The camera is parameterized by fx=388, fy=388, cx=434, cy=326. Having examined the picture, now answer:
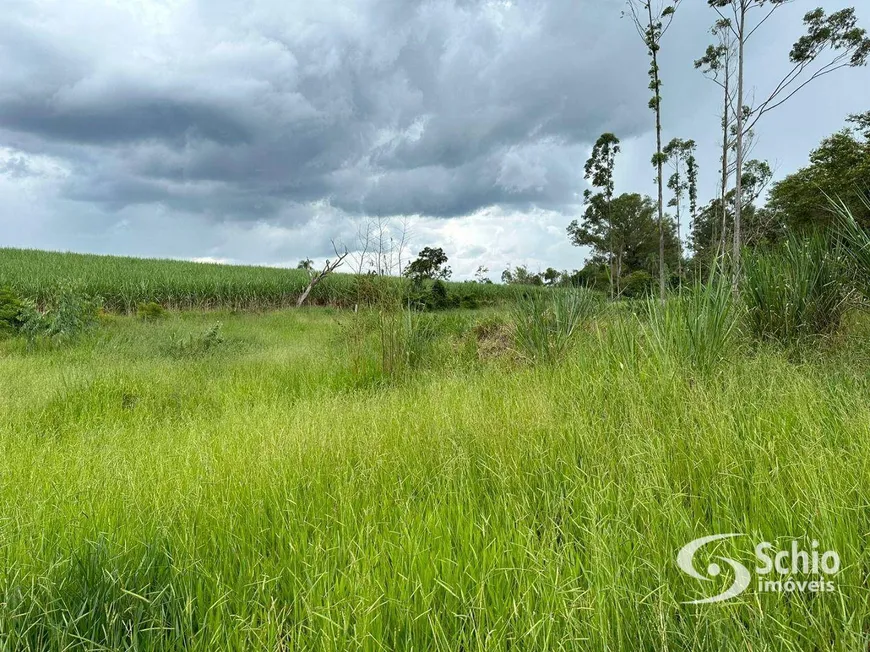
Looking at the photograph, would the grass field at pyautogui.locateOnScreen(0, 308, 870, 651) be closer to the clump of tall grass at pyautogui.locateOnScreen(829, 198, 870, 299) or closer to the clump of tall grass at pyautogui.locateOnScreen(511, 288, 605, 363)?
the clump of tall grass at pyautogui.locateOnScreen(829, 198, 870, 299)

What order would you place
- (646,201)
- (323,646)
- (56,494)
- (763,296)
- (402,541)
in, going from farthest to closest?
1. (646,201)
2. (763,296)
3. (56,494)
4. (402,541)
5. (323,646)

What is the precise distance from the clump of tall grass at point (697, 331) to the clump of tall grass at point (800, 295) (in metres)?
1.31

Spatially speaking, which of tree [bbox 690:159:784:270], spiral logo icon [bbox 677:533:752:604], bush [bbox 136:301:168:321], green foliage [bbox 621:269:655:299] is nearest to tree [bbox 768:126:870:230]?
→ tree [bbox 690:159:784:270]

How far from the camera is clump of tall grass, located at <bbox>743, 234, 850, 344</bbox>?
423 centimetres

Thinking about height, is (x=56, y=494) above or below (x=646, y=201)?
below

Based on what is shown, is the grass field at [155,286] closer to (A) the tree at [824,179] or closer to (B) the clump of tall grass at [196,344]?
(B) the clump of tall grass at [196,344]

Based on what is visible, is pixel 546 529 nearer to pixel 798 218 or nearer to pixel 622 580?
pixel 622 580

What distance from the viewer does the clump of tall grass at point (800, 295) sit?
4.23 m

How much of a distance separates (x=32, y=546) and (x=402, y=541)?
1553mm

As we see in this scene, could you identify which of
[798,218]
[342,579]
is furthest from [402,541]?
[798,218]

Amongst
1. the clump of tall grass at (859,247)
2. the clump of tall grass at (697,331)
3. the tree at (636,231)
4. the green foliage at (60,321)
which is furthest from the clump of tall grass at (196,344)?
the tree at (636,231)

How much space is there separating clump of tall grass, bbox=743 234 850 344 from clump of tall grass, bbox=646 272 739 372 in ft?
4.28

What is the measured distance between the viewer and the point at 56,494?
2.14 m

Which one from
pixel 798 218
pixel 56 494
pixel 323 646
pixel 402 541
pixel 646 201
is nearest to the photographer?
pixel 323 646
